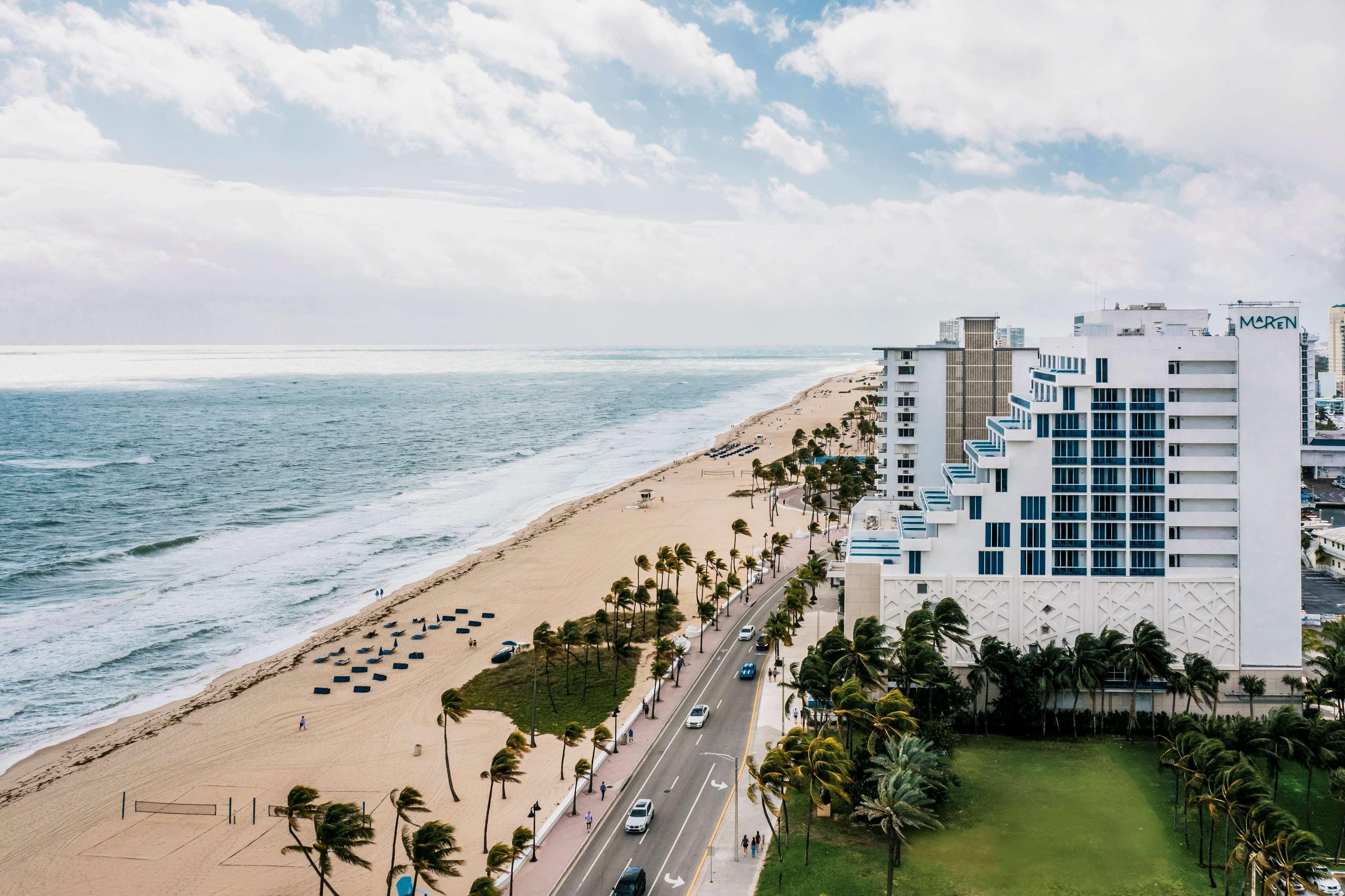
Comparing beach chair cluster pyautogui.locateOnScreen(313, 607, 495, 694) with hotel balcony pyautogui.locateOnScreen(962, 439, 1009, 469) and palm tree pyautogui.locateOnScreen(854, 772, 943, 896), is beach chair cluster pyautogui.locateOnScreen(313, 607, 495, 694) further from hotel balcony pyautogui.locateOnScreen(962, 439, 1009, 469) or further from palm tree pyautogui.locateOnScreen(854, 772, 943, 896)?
hotel balcony pyautogui.locateOnScreen(962, 439, 1009, 469)

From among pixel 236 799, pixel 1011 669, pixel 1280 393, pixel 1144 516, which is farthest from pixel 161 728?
pixel 1280 393

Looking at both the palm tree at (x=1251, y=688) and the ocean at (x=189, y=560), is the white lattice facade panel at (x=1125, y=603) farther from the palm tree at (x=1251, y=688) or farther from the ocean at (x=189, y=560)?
the ocean at (x=189, y=560)

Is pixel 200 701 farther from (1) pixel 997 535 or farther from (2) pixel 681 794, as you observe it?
(1) pixel 997 535

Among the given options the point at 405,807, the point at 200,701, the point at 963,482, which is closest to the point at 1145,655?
the point at 963,482

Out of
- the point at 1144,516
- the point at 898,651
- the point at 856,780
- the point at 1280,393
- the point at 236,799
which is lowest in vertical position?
the point at 236,799

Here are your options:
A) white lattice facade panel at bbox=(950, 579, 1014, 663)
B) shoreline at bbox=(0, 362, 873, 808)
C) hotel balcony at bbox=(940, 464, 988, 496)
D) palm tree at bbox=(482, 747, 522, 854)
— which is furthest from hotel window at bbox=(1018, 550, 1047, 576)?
shoreline at bbox=(0, 362, 873, 808)

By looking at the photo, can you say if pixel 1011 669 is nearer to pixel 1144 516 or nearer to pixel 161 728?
pixel 1144 516

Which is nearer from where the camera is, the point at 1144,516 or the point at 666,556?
the point at 1144,516
